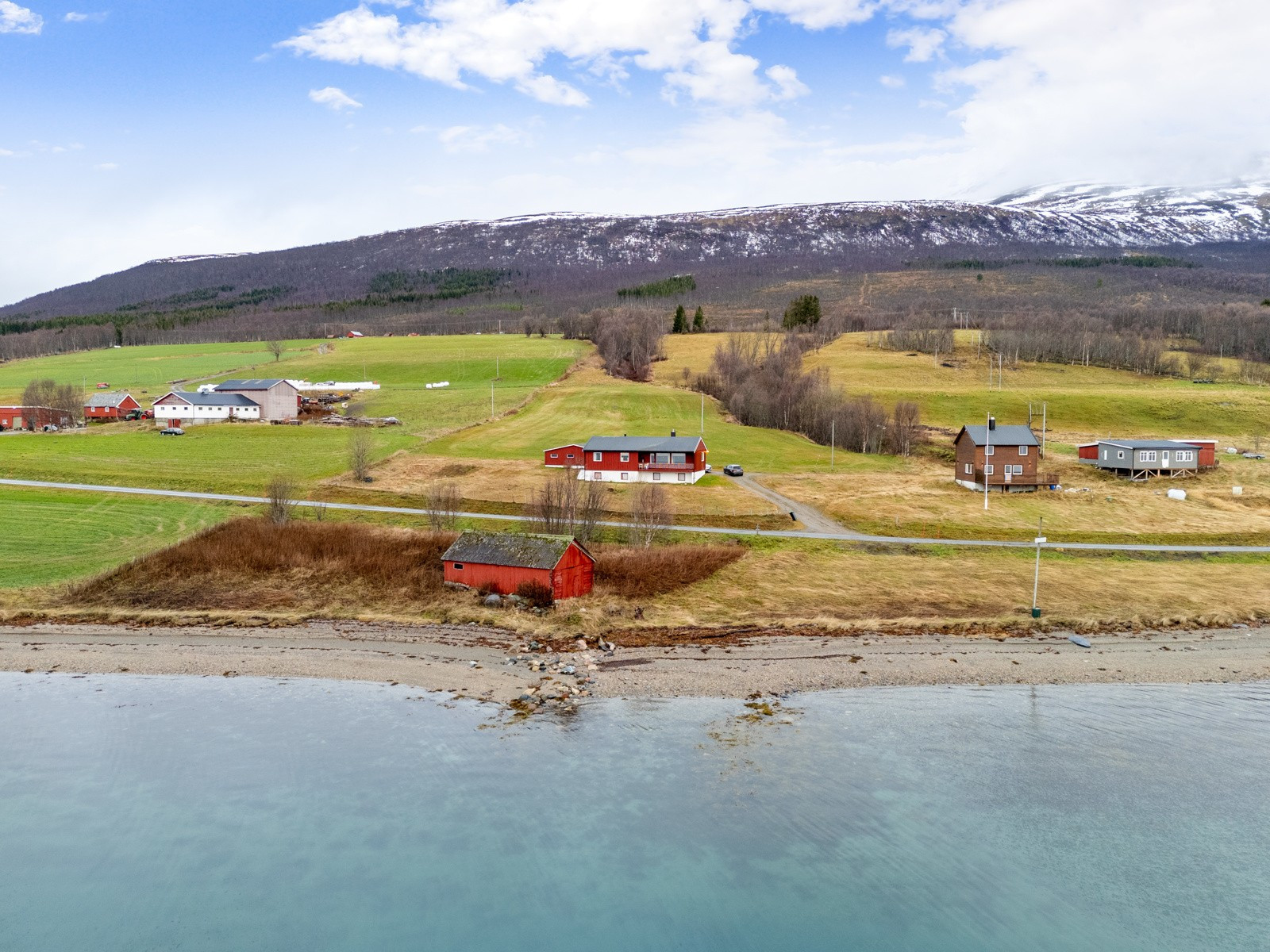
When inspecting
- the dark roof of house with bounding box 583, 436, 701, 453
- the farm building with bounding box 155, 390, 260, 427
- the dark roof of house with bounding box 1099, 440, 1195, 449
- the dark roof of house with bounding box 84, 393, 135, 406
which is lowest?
the dark roof of house with bounding box 1099, 440, 1195, 449

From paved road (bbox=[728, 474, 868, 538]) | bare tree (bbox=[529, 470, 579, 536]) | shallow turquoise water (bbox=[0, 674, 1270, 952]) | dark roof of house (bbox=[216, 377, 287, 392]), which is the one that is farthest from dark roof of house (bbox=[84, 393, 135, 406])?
shallow turquoise water (bbox=[0, 674, 1270, 952])

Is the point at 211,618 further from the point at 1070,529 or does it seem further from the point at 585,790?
the point at 1070,529

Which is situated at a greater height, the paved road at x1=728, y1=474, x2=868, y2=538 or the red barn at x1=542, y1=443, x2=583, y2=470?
the red barn at x1=542, y1=443, x2=583, y2=470

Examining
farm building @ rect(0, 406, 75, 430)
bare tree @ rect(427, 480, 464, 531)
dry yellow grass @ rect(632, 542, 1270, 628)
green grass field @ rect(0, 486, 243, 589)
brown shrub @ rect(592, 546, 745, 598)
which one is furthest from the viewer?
farm building @ rect(0, 406, 75, 430)

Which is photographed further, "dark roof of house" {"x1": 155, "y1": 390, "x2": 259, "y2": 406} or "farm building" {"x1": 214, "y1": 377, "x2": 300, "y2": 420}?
"farm building" {"x1": 214, "y1": 377, "x2": 300, "y2": 420}

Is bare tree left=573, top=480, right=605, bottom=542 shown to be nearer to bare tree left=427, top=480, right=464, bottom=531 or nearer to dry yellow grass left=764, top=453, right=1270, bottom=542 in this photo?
bare tree left=427, top=480, right=464, bottom=531

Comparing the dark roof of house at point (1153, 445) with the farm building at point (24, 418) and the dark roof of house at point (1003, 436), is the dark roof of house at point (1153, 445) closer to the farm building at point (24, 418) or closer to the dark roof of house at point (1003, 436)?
the dark roof of house at point (1003, 436)

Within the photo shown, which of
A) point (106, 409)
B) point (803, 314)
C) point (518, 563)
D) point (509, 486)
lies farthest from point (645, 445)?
point (803, 314)
